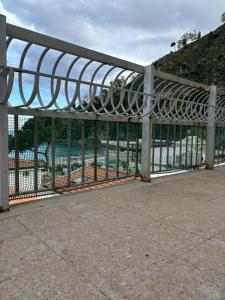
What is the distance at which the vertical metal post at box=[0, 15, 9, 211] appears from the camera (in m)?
3.22

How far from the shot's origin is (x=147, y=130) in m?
5.56

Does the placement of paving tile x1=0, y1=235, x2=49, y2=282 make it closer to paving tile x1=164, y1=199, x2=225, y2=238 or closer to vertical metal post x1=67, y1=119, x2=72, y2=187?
paving tile x1=164, y1=199, x2=225, y2=238

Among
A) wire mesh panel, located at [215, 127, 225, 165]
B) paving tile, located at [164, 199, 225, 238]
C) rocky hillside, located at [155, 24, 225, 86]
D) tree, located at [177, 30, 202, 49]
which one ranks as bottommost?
paving tile, located at [164, 199, 225, 238]

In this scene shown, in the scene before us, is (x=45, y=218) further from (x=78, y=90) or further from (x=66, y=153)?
(x=78, y=90)

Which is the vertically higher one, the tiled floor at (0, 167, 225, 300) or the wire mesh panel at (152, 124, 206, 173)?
the wire mesh panel at (152, 124, 206, 173)

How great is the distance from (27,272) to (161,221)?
5.61 feet

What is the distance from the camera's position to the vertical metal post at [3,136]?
3.22 metres

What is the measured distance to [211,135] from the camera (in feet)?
25.2

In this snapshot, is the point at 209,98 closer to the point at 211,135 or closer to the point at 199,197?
the point at 211,135

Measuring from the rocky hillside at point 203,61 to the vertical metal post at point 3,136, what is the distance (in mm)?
27809

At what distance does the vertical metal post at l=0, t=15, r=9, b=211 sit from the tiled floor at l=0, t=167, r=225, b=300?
0.76 feet

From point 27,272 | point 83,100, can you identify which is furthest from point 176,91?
point 27,272

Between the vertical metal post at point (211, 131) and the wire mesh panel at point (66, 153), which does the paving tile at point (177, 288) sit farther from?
the vertical metal post at point (211, 131)

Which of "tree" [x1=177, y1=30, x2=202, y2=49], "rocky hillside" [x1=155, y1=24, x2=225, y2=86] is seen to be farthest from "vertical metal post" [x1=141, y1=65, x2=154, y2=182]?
"tree" [x1=177, y1=30, x2=202, y2=49]
